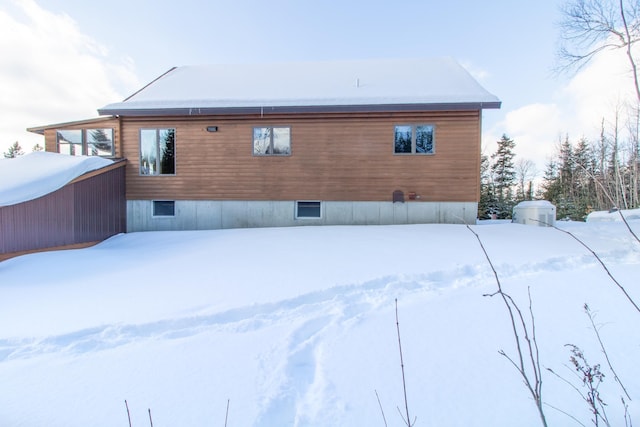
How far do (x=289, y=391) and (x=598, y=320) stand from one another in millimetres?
3456

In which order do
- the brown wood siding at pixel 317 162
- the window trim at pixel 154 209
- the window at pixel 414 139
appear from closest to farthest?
the brown wood siding at pixel 317 162 < the window at pixel 414 139 < the window trim at pixel 154 209

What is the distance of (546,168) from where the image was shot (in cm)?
2777

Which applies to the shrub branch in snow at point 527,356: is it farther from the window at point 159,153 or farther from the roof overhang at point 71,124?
the roof overhang at point 71,124

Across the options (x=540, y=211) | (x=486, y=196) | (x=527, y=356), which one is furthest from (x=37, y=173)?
(x=486, y=196)

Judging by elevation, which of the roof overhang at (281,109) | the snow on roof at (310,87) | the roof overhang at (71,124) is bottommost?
the roof overhang at (71,124)

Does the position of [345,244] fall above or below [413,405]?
above

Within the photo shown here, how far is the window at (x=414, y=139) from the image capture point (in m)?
9.08

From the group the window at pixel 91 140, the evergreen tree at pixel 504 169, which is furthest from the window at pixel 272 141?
the evergreen tree at pixel 504 169

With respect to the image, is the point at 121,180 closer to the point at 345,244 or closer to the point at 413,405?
the point at 345,244

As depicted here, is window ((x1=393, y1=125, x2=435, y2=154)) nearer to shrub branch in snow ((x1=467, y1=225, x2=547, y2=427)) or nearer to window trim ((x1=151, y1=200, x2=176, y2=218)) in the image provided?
shrub branch in snow ((x1=467, y1=225, x2=547, y2=427))

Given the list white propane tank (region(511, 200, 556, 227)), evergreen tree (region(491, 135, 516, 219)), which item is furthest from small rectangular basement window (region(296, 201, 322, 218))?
evergreen tree (region(491, 135, 516, 219))

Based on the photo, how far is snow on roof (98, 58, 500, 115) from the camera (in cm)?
880

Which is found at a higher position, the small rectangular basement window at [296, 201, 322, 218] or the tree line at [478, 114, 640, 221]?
the tree line at [478, 114, 640, 221]

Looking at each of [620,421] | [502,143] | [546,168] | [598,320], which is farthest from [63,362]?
[546,168]
